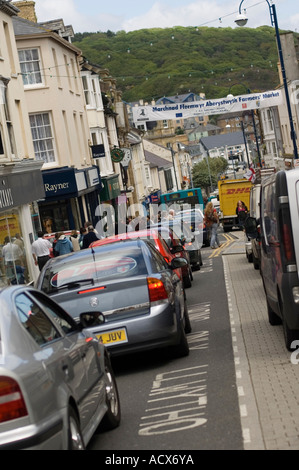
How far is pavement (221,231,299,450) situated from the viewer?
20.9ft

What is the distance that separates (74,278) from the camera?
1032cm

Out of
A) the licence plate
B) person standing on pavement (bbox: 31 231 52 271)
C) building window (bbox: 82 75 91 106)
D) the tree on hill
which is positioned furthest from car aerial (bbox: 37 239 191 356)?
the tree on hill

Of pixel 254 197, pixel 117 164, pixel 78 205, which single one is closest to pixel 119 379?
pixel 254 197

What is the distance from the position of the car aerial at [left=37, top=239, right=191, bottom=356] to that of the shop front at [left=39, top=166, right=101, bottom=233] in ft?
80.4

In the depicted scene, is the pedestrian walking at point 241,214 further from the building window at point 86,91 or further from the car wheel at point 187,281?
the building window at point 86,91

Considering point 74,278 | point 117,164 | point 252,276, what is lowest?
point 252,276

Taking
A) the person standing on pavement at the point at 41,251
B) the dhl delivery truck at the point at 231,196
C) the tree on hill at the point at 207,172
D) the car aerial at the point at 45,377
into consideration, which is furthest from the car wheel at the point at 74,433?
the tree on hill at the point at 207,172

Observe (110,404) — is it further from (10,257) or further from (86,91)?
(86,91)

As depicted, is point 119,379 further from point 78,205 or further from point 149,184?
point 149,184

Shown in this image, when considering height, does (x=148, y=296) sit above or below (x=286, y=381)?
above

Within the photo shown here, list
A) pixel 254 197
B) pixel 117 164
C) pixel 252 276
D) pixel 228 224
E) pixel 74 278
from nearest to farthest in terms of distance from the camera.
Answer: pixel 74 278
pixel 252 276
pixel 254 197
pixel 228 224
pixel 117 164

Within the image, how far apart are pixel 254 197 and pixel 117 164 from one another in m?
36.8

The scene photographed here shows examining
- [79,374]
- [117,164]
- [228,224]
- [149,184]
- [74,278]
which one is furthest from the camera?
[149,184]
